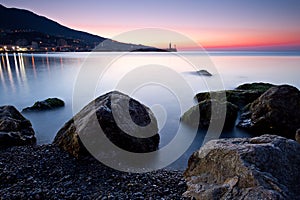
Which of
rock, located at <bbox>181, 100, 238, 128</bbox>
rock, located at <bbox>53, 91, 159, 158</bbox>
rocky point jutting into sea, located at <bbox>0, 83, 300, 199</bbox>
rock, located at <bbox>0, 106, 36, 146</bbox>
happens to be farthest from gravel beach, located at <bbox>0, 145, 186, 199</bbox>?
rock, located at <bbox>181, 100, 238, 128</bbox>

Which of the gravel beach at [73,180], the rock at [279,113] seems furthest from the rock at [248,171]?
the rock at [279,113]

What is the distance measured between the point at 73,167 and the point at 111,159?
811mm

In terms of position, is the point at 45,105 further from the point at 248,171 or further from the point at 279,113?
the point at 279,113

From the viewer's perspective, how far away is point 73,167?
4.52 metres

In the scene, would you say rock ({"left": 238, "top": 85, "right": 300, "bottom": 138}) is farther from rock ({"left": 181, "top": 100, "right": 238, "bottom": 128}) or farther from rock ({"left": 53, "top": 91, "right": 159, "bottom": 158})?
rock ({"left": 53, "top": 91, "right": 159, "bottom": 158})

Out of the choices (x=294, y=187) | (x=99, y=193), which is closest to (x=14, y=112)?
(x=99, y=193)

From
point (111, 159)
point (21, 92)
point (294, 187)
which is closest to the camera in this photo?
point (294, 187)

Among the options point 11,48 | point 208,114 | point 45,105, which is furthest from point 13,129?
point 11,48

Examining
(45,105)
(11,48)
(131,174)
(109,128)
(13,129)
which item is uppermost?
(11,48)

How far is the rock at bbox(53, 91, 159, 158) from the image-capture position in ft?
16.4

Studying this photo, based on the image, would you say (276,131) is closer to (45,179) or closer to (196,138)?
(196,138)

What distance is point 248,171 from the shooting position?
307 cm

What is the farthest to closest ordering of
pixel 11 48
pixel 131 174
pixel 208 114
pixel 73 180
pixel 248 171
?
pixel 11 48
pixel 208 114
pixel 131 174
pixel 73 180
pixel 248 171

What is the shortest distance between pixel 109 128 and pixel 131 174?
1265mm
